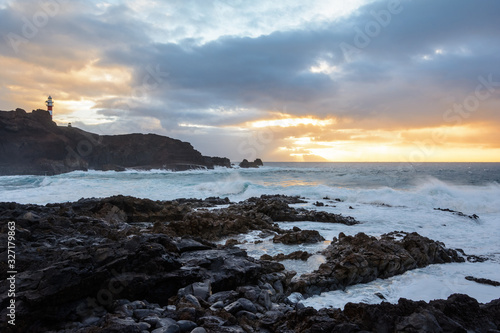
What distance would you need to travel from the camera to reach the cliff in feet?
215

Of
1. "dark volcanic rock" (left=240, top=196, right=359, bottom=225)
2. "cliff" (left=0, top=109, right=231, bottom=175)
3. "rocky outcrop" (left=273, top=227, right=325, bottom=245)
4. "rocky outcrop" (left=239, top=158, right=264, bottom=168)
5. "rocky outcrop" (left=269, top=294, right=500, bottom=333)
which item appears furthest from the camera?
"rocky outcrop" (left=239, top=158, right=264, bottom=168)

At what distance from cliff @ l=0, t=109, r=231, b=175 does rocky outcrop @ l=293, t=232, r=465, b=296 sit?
6887cm

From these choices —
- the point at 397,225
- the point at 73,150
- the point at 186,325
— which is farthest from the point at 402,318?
the point at 73,150

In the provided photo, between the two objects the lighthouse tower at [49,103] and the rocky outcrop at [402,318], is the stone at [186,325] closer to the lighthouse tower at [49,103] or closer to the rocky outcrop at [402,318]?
the rocky outcrop at [402,318]

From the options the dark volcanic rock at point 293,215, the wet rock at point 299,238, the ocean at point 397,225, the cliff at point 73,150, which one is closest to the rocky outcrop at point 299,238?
the wet rock at point 299,238

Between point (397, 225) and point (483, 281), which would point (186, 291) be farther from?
point (397, 225)

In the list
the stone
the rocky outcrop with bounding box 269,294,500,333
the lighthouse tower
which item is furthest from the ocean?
the lighthouse tower

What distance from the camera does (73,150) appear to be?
72.4m

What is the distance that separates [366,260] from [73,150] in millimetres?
79663

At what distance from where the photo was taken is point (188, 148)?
98.7 metres

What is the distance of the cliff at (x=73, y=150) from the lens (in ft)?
215

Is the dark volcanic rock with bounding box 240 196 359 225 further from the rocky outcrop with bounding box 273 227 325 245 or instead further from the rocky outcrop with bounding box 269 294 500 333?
the rocky outcrop with bounding box 269 294 500 333

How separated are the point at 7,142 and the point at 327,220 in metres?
76.4

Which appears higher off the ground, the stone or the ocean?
the stone
